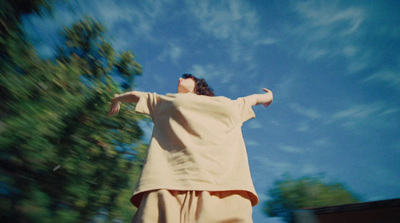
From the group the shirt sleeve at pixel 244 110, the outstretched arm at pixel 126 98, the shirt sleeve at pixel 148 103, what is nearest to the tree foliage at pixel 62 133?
the outstretched arm at pixel 126 98

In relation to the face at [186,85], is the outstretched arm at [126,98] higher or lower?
lower

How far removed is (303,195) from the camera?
18.3 meters

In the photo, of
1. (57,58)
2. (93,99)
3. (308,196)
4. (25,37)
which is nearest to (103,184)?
(93,99)

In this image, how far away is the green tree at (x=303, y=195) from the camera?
17.6 meters

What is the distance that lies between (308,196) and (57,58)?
19076 millimetres

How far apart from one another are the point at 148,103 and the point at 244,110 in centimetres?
63

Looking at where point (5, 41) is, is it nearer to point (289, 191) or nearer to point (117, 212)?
point (117, 212)

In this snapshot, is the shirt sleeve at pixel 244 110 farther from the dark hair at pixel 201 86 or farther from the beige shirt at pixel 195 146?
the dark hair at pixel 201 86

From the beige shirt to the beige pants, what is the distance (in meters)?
0.04

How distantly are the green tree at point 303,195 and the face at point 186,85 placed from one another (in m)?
18.1

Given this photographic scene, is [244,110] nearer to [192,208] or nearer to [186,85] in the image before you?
[186,85]

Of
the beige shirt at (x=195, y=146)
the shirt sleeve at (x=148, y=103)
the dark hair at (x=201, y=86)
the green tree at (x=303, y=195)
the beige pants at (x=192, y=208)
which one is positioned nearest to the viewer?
the beige pants at (x=192, y=208)

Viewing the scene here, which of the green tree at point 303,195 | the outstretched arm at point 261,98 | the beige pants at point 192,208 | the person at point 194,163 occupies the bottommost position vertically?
the beige pants at point 192,208

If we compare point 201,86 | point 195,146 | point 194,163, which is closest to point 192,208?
point 194,163
